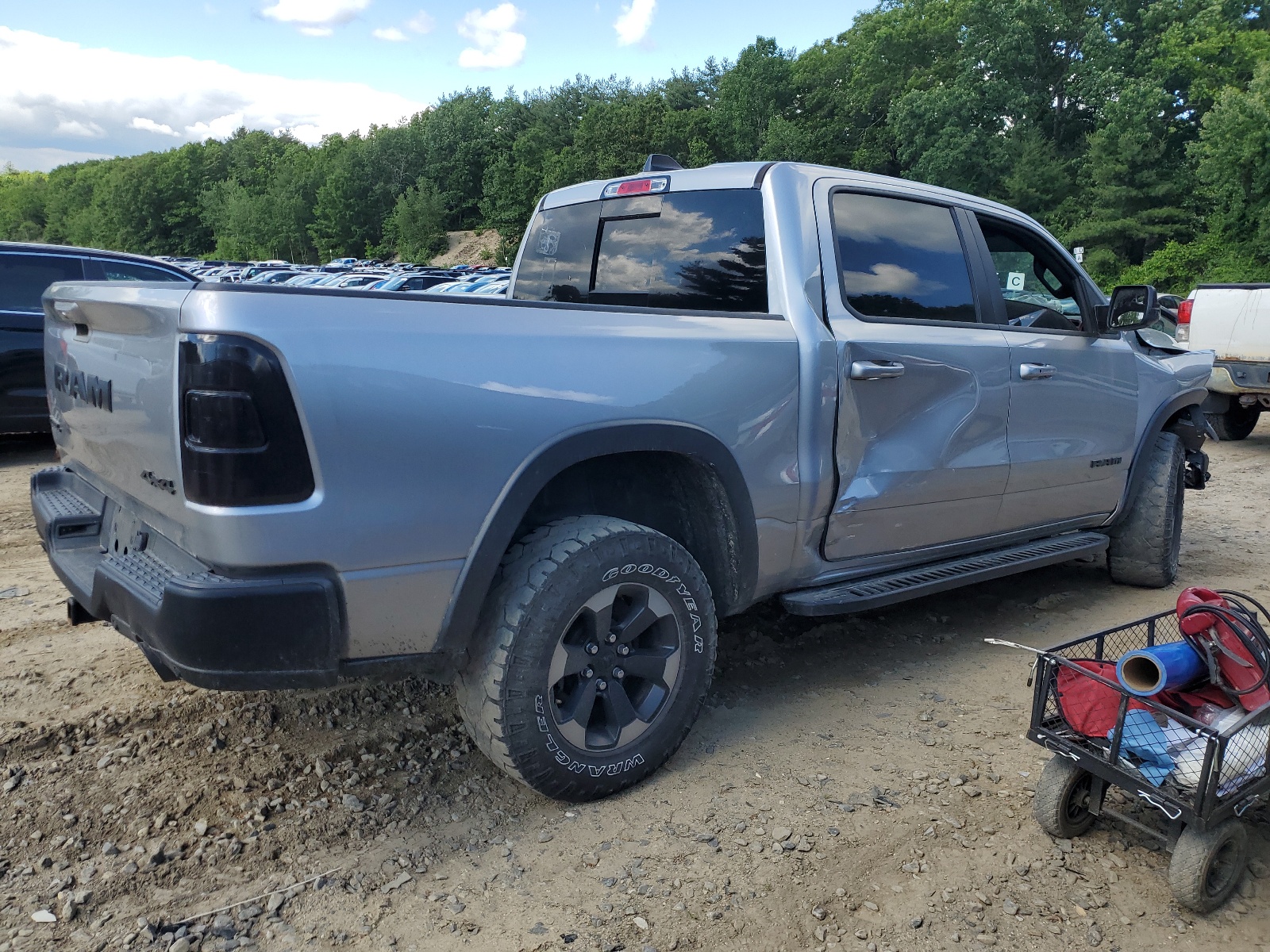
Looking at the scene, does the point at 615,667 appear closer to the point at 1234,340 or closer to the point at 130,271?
the point at 130,271

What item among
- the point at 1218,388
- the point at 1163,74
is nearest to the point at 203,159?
→ the point at 1163,74

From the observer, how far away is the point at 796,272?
331cm

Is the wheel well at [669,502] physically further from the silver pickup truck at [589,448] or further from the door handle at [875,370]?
the door handle at [875,370]

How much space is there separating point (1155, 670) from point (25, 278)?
8.40 metres

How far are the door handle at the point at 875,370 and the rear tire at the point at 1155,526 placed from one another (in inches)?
87.3

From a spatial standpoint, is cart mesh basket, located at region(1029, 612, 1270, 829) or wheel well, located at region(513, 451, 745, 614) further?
wheel well, located at region(513, 451, 745, 614)

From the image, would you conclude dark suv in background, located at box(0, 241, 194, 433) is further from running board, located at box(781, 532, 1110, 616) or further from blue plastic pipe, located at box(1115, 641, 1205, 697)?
blue plastic pipe, located at box(1115, 641, 1205, 697)

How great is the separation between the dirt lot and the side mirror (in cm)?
178

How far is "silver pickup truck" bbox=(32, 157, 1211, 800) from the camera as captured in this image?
7.38 ft

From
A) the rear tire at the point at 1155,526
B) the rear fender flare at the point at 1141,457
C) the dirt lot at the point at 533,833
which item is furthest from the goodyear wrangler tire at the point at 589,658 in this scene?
the rear tire at the point at 1155,526

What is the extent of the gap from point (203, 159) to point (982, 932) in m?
128

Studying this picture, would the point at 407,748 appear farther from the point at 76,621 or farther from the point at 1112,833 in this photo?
the point at 1112,833

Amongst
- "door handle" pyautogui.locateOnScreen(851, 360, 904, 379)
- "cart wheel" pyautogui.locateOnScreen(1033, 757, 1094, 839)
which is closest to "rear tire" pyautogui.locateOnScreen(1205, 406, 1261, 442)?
"door handle" pyautogui.locateOnScreen(851, 360, 904, 379)

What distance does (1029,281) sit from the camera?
4.57m
